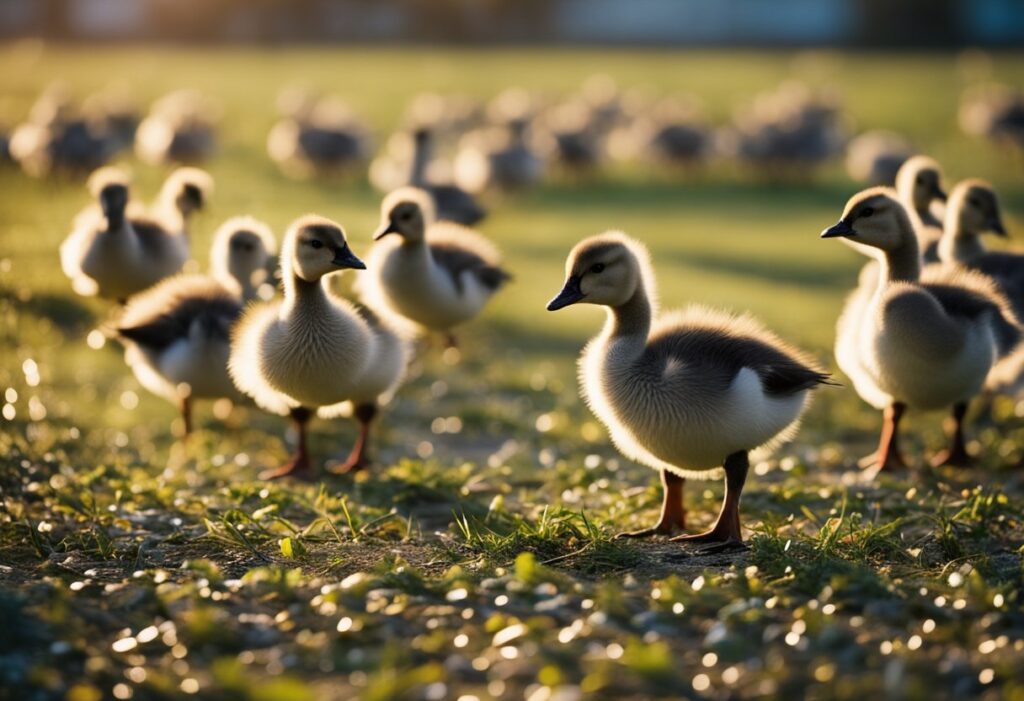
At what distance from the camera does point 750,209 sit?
2564 centimetres

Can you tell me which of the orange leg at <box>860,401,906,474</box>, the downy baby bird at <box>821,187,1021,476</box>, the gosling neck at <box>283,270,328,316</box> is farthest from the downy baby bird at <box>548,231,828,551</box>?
the orange leg at <box>860,401,906,474</box>

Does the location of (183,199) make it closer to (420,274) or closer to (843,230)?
(420,274)

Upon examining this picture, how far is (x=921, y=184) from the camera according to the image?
1036 centimetres

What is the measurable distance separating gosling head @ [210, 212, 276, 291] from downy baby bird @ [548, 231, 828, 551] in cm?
382

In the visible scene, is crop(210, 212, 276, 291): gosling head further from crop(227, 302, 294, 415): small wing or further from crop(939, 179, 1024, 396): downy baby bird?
crop(939, 179, 1024, 396): downy baby bird

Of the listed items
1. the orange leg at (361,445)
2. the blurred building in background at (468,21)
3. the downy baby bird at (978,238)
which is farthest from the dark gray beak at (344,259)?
the blurred building in background at (468,21)

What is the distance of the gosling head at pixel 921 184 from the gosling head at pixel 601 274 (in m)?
4.56

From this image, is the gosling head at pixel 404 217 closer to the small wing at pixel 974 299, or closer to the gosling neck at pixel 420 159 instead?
the small wing at pixel 974 299

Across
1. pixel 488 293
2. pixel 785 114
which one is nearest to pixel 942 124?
pixel 785 114

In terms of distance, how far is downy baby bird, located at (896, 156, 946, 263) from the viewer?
33.6 feet

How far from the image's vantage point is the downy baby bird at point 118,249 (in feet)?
34.7

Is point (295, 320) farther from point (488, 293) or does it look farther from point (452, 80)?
point (452, 80)

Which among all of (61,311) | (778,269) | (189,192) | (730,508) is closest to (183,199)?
(189,192)

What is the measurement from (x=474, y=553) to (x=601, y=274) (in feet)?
5.63
